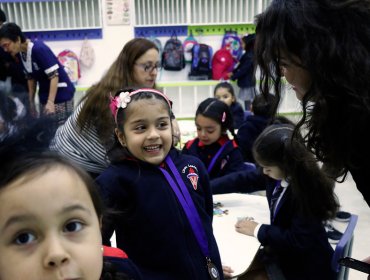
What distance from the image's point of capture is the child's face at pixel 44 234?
0.56m

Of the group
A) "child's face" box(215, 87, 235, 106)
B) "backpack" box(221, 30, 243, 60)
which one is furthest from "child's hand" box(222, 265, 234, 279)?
"backpack" box(221, 30, 243, 60)

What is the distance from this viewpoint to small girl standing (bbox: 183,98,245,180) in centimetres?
221

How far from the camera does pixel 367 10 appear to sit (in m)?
0.80

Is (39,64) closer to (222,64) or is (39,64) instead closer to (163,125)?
(163,125)

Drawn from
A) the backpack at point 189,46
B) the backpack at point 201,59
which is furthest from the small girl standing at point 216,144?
the backpack at point 189,46

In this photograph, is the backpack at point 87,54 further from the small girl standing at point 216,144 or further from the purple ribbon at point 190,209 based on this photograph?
the purple ribbon at point 190,209

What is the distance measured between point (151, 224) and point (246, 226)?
0.56 meters

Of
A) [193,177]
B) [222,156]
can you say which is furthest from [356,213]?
[193,177]

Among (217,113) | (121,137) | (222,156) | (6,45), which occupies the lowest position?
(222,156)

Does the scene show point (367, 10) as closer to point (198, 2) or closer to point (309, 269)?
point (309, 269)

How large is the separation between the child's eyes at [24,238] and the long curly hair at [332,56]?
2.17ft

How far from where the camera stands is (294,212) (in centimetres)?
145

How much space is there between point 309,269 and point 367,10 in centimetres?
102

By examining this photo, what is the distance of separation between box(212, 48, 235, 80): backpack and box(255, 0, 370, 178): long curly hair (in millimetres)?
4726
